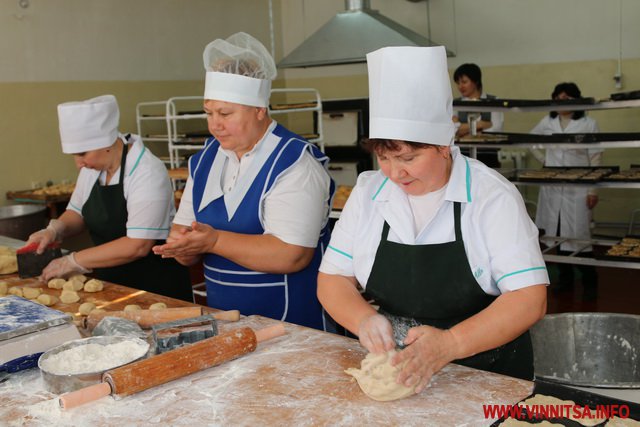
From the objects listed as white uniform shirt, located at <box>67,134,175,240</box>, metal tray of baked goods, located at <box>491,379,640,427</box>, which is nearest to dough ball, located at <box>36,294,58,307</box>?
white uniform shirt, located at <box>67,134,175,240</box>

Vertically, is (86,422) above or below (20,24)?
below

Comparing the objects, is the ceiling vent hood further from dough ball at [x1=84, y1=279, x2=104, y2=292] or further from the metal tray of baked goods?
the metal tray of baked goods

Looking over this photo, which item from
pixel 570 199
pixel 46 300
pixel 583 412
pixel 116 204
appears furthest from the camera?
pixel 570 199

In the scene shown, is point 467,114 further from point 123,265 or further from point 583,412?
point 583,412

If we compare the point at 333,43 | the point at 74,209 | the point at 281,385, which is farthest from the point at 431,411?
the point at 333,43

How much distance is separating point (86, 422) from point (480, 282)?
0.99 meters

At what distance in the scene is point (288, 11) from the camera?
8617mm

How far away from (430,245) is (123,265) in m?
1.61

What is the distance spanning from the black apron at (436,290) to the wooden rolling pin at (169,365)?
36 centimetres

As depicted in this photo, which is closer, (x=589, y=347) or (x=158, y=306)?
(x=158, y=306)

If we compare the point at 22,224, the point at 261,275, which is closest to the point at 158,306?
the point at 261,275

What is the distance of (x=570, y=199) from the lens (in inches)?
218

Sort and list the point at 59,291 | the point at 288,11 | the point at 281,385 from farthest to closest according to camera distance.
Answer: the point at 288,11
the point at 59,291
the point at 281,385

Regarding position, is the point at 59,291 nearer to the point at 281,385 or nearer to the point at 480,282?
the point at 281,385
